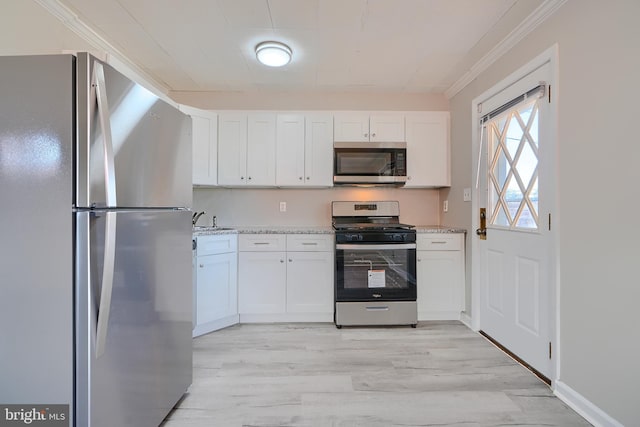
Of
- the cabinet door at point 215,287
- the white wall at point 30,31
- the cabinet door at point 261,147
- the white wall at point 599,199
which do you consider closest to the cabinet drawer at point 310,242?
the cabinet door at point 215,287

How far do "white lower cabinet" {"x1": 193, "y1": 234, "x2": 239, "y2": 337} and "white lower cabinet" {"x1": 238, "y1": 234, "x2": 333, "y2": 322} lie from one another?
3.5 inches

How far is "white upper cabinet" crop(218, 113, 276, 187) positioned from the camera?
3033 mm

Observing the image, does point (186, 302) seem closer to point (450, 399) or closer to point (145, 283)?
point (145, 283)

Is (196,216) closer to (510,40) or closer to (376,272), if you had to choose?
(376,272)

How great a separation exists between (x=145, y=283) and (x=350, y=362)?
1.50 metres

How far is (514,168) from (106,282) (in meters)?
2.54

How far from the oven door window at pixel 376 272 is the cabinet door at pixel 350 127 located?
115cm

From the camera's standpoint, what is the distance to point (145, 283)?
50.0 inches

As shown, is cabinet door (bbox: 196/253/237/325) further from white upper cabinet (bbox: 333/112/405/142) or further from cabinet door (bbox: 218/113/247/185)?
white upper cabinet (bbox: 333/112/405/142)

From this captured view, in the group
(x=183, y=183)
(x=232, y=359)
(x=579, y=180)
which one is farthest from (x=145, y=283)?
(x=579, y=180)

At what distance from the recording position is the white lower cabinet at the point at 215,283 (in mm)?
2514

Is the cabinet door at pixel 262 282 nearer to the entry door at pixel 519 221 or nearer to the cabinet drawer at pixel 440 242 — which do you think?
the cabinet drawer at pixel 440 242

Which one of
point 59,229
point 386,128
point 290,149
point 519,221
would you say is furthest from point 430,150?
point 59,229

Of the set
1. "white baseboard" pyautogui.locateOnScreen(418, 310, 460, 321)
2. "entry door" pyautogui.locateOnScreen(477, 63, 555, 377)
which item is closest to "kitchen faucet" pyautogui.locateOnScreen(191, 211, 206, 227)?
"white baseboard" pyautogui.locateOnScreen(418, 310, 460, 321)
